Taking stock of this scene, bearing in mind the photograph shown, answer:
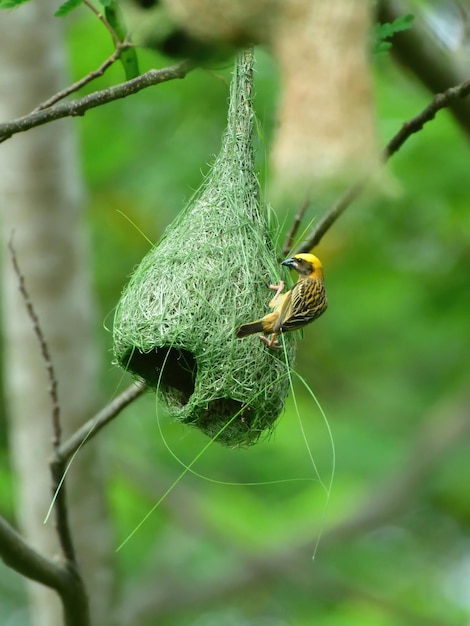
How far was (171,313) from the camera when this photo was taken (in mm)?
2508

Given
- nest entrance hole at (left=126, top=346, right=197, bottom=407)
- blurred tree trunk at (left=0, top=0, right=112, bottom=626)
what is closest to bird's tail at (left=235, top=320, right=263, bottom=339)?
nest entrance hole at (left=126, top=346, right=197, bottom=407)

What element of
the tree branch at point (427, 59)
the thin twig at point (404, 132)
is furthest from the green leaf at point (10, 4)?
the tree branch at point (427, 59)

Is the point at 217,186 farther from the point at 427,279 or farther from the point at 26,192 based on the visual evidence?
the point at 427,279

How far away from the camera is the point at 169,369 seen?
2.82 metres

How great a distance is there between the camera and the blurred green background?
5527 millimetres

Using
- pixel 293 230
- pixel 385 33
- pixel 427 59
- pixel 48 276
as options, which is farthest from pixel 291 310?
pixel 48 276

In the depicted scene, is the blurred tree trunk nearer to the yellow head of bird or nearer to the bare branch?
the bare branch

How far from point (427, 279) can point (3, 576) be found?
5433mm

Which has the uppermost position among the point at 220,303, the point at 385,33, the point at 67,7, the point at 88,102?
the point at 67,7

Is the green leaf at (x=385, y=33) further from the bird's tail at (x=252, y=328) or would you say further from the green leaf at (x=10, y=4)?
the green leaf at (x=10, y=4)

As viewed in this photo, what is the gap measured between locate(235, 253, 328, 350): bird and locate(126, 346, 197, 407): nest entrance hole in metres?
0.26

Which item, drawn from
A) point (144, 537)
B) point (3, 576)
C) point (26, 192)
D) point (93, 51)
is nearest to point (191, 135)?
point (93, 51)

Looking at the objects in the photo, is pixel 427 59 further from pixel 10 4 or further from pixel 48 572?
pixel 48 572

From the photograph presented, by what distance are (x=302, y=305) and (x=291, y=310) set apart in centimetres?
4
